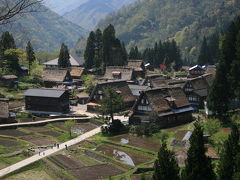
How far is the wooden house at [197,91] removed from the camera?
55219 mm

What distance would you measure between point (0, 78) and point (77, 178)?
141ft

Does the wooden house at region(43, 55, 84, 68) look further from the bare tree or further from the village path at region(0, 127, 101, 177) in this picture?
the bare tree

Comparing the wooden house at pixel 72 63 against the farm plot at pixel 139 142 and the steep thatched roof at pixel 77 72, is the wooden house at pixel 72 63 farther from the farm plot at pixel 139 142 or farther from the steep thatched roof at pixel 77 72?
the farm plot at pixel 139 142

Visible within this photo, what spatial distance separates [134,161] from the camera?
33406 mm

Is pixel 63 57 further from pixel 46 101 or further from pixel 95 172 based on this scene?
pixel 95 172

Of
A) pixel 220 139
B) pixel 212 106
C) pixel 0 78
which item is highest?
pixel 0 78

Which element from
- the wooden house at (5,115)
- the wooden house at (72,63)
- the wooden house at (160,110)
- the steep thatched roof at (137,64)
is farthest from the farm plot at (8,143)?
the wooden house at (72,63)

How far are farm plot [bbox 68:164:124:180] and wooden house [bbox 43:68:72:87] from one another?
41.6 meters

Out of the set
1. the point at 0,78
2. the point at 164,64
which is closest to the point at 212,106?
the point at 0,78

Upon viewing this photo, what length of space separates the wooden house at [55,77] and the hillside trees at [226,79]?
37217mm

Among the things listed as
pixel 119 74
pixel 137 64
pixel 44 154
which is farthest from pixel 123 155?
pixel 137 64

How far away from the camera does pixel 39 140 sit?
40000 millimetres

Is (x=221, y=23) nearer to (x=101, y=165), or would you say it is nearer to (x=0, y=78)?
(x=0, y=78)

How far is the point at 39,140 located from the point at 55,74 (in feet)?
111
